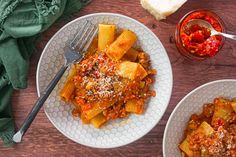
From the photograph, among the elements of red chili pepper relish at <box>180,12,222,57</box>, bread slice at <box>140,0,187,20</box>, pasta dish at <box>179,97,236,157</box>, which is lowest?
pasta dish at <box>179,97,236,157</box>

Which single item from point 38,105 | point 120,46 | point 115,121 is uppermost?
point 120,46

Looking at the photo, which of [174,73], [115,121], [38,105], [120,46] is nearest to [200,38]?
[174,73]

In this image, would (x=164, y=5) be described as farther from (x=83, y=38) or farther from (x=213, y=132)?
(x=213, y=132)

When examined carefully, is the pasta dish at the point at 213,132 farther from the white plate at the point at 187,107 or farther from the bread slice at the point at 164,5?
the bread slice at the point at 164,5

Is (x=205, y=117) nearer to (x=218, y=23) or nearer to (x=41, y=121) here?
(x=218, y=23)

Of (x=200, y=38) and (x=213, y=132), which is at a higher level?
(x=200, y=38)

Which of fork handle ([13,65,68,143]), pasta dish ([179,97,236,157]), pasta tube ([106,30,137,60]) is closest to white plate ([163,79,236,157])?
pasta dish ([179,97,236,157])

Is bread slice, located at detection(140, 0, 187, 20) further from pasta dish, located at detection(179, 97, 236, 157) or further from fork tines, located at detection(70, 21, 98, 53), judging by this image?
pasta dish, located at detection(179, 97, 236, 157)

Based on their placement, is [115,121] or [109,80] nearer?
[109,80]
